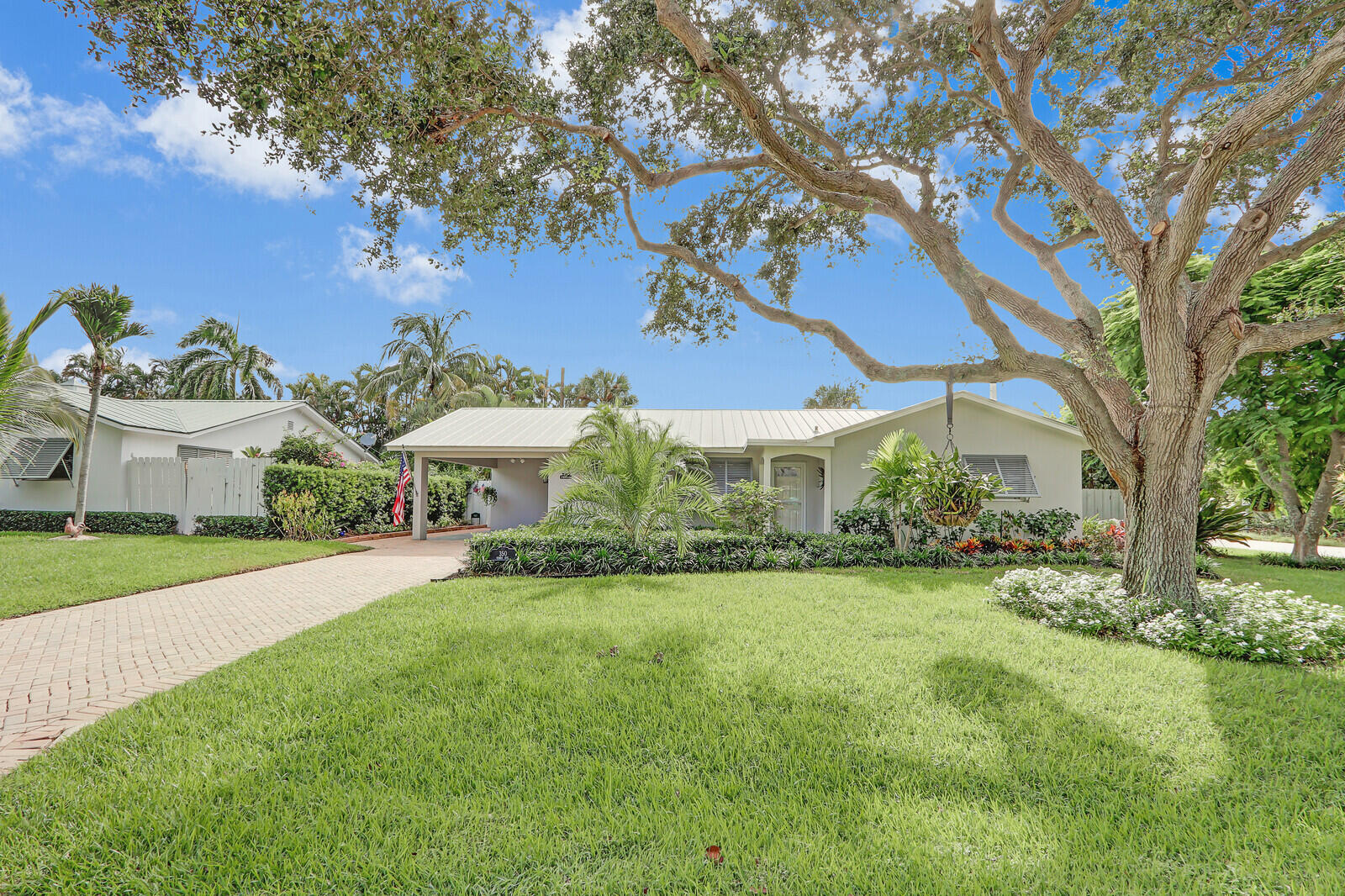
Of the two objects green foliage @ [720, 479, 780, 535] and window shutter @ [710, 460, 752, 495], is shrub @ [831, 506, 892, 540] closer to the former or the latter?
green foliage @ [720, 479, 780, 535]

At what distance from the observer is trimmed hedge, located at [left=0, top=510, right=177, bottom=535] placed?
51.5 ft

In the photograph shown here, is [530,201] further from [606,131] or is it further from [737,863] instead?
Result: [737,863]

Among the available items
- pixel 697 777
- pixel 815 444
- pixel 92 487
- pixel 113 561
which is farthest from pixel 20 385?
pixel 815 444

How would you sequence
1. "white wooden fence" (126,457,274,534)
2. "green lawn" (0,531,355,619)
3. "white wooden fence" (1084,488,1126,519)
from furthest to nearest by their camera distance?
"white wooden fence" (1084,488,1126,519) → "white wooden fence" (126,457,274,534) → "green lawn" (0,531,355,619)

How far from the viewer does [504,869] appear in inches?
95.7

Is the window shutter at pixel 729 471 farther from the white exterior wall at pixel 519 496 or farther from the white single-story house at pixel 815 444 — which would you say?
the white exterior wall at pixel 519 496

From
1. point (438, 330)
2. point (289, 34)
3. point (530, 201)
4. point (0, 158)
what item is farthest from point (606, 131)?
point (438, 330)

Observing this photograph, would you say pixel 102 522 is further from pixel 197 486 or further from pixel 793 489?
pixel 793 489

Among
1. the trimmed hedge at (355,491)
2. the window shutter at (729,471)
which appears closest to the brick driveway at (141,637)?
the trimmed hedge at (355,491)

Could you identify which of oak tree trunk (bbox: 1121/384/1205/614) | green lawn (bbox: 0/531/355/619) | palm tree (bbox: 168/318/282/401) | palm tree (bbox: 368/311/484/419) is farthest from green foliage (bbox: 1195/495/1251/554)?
palm tree (bbox: 168/318/282/401)

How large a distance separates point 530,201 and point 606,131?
200 cm

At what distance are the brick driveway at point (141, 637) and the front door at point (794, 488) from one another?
9263 millimetres

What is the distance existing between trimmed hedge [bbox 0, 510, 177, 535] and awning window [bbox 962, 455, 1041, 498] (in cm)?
2158

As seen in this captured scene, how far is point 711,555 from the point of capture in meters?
10.5
